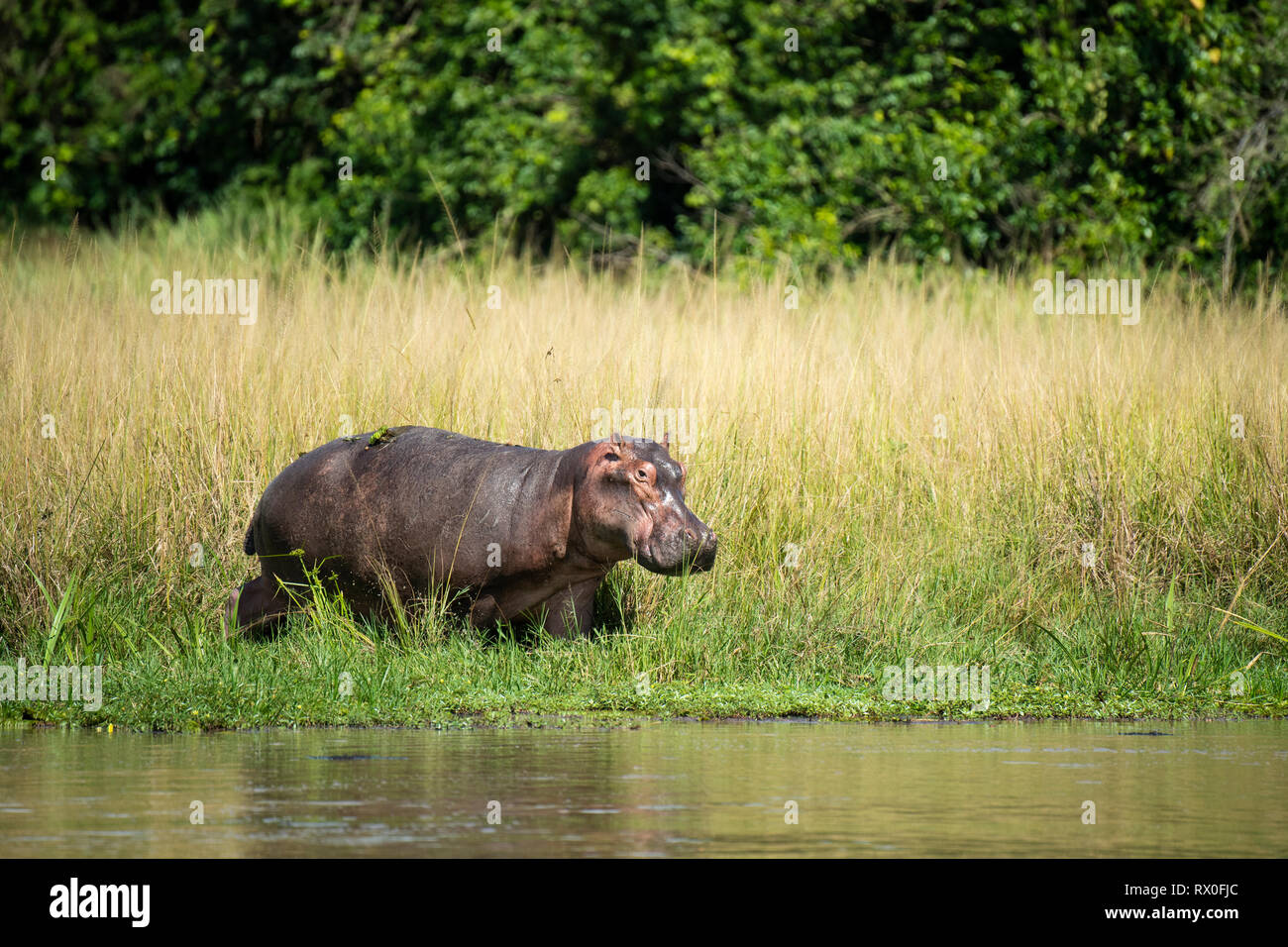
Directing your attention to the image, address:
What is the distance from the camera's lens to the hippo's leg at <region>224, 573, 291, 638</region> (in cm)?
695

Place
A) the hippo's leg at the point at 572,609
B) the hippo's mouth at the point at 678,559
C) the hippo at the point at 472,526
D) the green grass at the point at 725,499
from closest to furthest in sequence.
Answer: the hippo's mouth at the point at 678,559, the hippo at the point at 472,526, the green grass at the point at 725,499, the hippo's leg at the point at 572,609

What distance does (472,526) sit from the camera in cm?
652

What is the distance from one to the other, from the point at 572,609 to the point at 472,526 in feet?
1.84

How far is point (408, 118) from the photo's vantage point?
16250 millimetres

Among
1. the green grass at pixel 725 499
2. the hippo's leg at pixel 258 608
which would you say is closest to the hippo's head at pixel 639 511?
the green grass at pixel 725 499

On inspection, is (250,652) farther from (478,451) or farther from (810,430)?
(810,430)

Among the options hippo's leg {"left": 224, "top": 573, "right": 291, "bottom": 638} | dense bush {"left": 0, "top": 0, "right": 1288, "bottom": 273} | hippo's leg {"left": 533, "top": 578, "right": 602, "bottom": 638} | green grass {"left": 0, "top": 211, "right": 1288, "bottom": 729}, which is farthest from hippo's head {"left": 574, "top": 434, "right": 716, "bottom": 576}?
dense bush {"left": 0, "top": 0, "right": 1288, "bottom": 273}

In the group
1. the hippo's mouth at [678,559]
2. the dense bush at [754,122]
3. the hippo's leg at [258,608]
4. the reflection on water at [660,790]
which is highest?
the dense bush at [754,122]

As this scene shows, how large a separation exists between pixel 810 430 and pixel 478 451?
6.72ft

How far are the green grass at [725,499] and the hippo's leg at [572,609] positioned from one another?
0.35 ft

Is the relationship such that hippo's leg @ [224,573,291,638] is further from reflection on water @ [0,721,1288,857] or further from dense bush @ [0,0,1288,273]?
dense bush @ [0,0,1288,273]

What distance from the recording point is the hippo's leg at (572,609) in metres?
6.78

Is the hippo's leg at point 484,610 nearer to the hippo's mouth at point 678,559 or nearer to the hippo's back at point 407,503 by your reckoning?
the hippo's back at point 407,503
